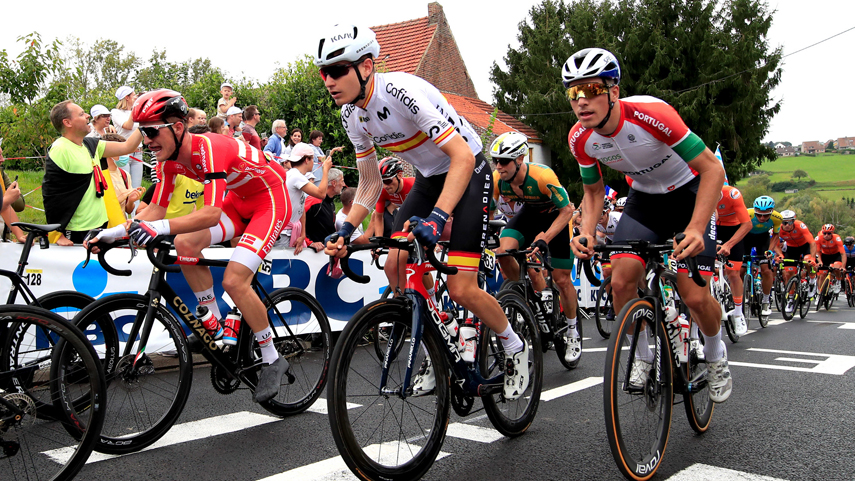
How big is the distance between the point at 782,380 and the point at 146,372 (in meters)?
5.34

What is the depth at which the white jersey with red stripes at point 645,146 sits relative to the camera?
13.0 ft

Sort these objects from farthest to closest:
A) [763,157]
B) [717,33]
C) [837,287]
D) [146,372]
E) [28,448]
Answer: [763,157] → [717,33] → [837,287] → [146,372] → [28,448]

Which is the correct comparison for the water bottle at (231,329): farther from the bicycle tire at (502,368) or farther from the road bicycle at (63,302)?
the bicycle tire at (502,368)

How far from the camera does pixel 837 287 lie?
16469 mm

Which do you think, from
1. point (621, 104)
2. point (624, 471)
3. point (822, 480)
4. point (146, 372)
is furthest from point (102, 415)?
point (822, 480)

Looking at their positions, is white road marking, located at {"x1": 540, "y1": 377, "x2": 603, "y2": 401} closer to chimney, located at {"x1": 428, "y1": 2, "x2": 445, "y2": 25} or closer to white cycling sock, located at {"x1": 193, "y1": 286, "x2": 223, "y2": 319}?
white cycling sock, located at {"x1": 193, "y1": 286, "x2": 223, "y2": 319}

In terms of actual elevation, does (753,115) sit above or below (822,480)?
above

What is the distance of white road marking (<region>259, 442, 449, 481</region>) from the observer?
3254mm

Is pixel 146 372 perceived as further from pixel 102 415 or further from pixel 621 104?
pixel 621 104

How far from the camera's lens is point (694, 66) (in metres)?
31.4

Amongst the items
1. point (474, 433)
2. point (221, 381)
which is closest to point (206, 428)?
point (221, 381)

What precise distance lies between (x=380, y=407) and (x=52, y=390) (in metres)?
1.64

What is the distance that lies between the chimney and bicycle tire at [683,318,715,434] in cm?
2995

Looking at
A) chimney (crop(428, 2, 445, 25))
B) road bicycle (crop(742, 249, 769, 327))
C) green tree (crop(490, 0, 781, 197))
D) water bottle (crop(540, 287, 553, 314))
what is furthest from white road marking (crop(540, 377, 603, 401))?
chimney (crop(428, 2, 445, 25))
